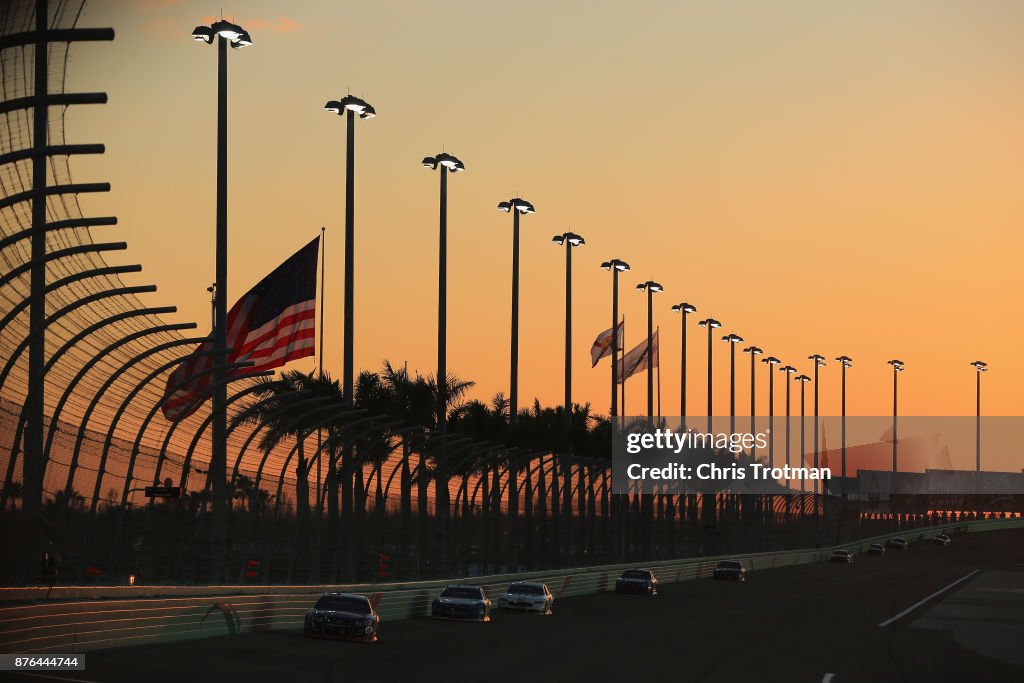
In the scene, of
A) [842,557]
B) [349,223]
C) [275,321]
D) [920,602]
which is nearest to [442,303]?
[349,223]

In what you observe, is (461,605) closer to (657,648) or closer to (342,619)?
(657,648)

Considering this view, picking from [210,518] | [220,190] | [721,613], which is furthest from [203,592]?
[721,613]

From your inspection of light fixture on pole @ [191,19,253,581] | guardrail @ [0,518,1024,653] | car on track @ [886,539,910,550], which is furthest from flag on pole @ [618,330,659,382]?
car on track @ [886,539,910,550]

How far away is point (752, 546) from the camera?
104312mm

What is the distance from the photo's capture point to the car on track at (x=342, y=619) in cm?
3303

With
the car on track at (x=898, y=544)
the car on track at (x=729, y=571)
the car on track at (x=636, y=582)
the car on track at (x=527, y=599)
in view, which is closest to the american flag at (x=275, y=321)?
the car on track at (x=527, y=599)

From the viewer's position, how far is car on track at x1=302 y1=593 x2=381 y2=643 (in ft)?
108

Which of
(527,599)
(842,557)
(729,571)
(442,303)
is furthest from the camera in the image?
(842,557)

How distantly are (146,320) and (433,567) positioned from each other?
69.4 ft

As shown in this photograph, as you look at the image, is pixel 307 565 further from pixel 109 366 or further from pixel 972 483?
pixel 972 483

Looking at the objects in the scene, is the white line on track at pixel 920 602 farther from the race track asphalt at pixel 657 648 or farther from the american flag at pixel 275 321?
the american flag at pixel 275 321

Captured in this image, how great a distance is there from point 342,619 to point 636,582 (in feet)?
92.1

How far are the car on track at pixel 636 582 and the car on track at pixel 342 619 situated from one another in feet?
88.4

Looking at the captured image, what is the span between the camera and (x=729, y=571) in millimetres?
76438
